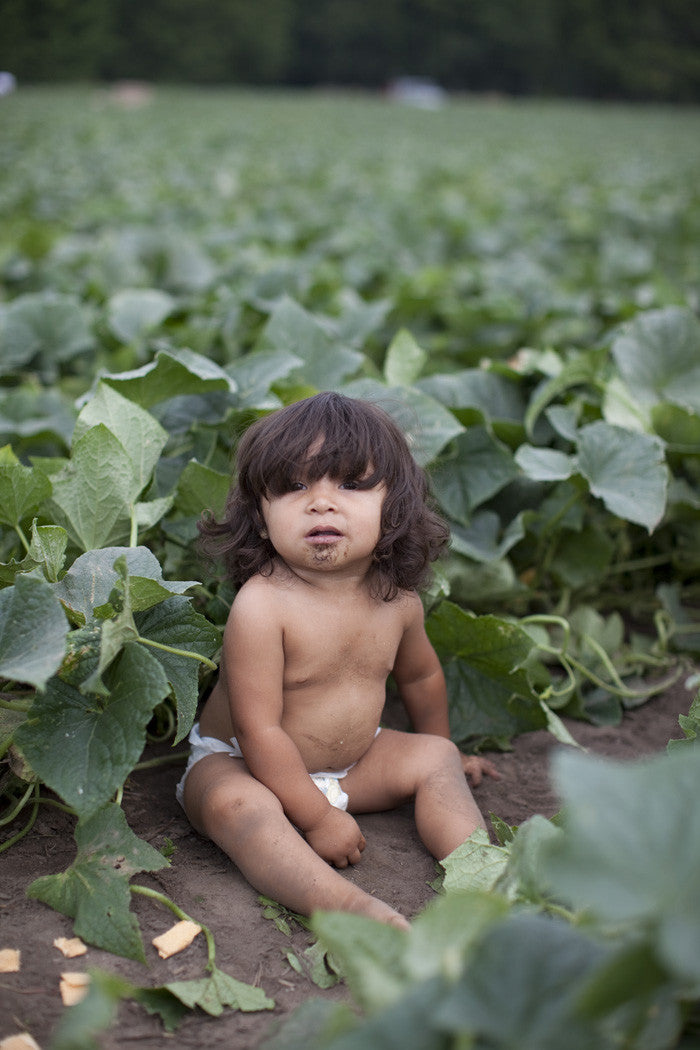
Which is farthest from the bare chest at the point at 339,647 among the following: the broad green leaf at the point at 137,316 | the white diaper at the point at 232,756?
the broad green leaf at the point at 137,316

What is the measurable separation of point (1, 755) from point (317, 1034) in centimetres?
65

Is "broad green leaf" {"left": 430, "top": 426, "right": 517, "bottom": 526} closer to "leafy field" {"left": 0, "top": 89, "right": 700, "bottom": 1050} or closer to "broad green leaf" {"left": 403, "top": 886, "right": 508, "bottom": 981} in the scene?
"leafy field" {"left": 0, "top": 89, "right": 700, "bottom": 1050}

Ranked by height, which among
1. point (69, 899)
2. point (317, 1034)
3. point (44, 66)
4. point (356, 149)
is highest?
point (317, 1034)

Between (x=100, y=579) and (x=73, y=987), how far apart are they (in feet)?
1.71

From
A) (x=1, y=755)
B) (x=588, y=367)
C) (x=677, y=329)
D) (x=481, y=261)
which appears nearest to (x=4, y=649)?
(x=1, y=755)

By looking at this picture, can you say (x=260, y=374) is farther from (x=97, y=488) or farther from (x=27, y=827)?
(x=27, y=827)

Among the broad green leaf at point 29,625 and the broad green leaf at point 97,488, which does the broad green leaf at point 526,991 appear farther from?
the broad green leaf at point 97,488

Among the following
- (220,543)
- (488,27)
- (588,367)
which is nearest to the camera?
(220,543)

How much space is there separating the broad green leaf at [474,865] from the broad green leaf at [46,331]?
1.87 meters

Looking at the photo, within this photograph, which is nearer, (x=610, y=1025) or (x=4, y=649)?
(x=610, y=1025)

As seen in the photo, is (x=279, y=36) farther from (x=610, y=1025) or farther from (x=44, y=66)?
(x=610, y=1025)

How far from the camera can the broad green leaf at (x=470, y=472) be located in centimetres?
209

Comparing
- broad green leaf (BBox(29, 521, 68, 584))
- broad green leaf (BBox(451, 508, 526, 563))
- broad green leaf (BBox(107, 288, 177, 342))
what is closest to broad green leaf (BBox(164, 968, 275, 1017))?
broad green leaf (BBox(29, 521, 68, 584))

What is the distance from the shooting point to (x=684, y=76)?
141ft
